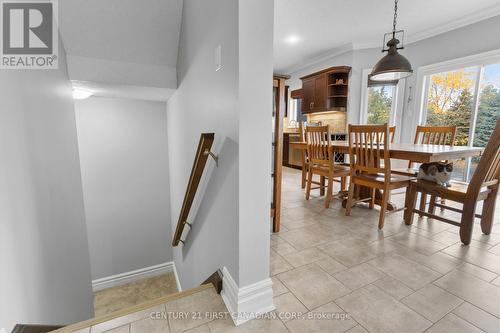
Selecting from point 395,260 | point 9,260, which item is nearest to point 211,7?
point 9,260

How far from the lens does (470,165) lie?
3.88 m

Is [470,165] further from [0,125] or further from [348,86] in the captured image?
[0,125]

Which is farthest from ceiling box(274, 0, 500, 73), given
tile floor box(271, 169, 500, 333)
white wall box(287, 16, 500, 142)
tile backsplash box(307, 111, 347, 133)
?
tile floor box(271, 169, 500, 333)

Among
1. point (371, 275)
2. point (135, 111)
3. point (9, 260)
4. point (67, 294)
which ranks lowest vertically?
point (67, 294)

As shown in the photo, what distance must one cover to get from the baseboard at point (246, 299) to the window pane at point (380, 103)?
4.69m

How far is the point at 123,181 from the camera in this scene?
11.3 ft

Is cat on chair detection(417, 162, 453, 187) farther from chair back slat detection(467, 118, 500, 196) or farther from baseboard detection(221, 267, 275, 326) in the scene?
baseboard detection(221, 267, 275, 326)

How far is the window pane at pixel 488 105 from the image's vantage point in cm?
353

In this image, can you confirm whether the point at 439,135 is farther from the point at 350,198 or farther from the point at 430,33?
the point at 430,33

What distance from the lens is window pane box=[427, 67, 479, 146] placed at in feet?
12.6

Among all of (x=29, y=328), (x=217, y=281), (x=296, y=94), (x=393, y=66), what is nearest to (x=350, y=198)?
(x=393, y=66)

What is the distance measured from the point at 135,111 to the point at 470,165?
215 inches

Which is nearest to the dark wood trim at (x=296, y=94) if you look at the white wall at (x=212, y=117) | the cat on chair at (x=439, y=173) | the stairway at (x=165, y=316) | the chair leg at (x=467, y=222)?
the cat on chair at (x=439, y=173)

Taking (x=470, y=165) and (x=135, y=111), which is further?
(x=470, y=165)
